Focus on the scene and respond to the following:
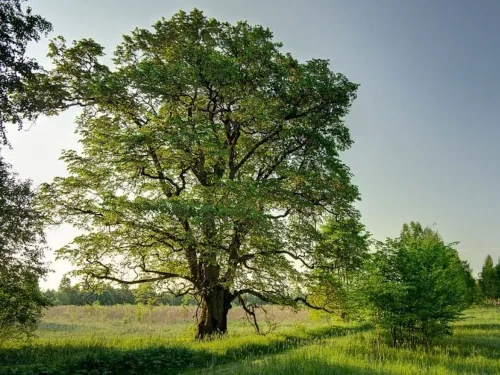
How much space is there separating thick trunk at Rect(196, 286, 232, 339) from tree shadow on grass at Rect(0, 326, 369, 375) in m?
3.30

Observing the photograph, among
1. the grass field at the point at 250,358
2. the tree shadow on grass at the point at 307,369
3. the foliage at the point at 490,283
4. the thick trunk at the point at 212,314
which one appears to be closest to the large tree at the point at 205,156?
the thick trunk at the point at 212,314

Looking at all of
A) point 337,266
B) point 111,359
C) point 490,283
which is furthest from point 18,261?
point 490,283

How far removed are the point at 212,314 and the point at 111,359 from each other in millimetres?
7496

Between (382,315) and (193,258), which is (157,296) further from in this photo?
(382,315)

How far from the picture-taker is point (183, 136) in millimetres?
15148

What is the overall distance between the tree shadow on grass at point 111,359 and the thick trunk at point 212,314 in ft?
10.8

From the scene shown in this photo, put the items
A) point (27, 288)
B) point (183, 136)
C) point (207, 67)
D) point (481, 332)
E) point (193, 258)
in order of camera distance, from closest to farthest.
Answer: point (27, 288), point (183, 136), point (207, 67), point (193, 258), point (481, 332)

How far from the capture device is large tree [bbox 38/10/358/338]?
1586 cm

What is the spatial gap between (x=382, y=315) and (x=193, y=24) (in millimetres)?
16029

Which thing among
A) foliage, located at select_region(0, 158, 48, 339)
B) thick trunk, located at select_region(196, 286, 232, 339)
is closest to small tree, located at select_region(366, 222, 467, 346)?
thick trunk, located at select_region(196, 286, 232, 339)

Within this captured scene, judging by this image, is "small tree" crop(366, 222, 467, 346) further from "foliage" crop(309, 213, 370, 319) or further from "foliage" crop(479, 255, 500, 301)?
"foliage" crop(479, 255, 500, 301)

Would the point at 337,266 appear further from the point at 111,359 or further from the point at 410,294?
the point at 111,359

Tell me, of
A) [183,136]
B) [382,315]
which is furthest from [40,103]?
[382,315]

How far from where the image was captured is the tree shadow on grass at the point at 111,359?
10125 millimetres
